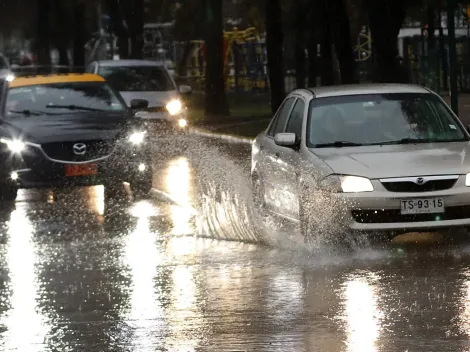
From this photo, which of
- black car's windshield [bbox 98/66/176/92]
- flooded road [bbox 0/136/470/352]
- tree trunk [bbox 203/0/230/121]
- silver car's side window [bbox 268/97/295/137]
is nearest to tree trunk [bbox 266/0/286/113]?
tree trunk [bbox 203/0/230/121]

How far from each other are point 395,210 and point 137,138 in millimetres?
6484

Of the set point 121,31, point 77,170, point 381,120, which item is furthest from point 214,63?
point 381,120

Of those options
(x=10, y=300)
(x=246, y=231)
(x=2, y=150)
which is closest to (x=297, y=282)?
(x=10, y=300)

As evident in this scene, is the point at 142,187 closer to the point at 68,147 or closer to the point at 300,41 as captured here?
the point at 68,147

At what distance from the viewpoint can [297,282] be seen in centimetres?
1020

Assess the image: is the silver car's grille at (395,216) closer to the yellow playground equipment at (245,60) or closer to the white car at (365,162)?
the white car at (365,162)

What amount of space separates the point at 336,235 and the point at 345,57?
20.1 metres

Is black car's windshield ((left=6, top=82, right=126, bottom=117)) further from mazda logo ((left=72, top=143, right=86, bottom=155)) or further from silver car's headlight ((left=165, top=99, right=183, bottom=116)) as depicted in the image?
silver car's headlight ((left=165, top=99, right=183, bottom=116))

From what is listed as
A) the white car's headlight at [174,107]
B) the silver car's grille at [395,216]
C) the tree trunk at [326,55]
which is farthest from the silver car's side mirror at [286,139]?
the tree trunk at [326,55]

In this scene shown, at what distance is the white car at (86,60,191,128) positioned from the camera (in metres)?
26.3

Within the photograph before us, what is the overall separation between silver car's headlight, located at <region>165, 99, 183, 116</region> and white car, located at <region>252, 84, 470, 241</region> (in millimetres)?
12305

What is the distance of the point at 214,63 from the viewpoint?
38.3 meters

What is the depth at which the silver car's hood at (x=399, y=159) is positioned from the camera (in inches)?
449

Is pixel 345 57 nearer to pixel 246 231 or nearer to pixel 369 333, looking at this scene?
pixel 246 231
